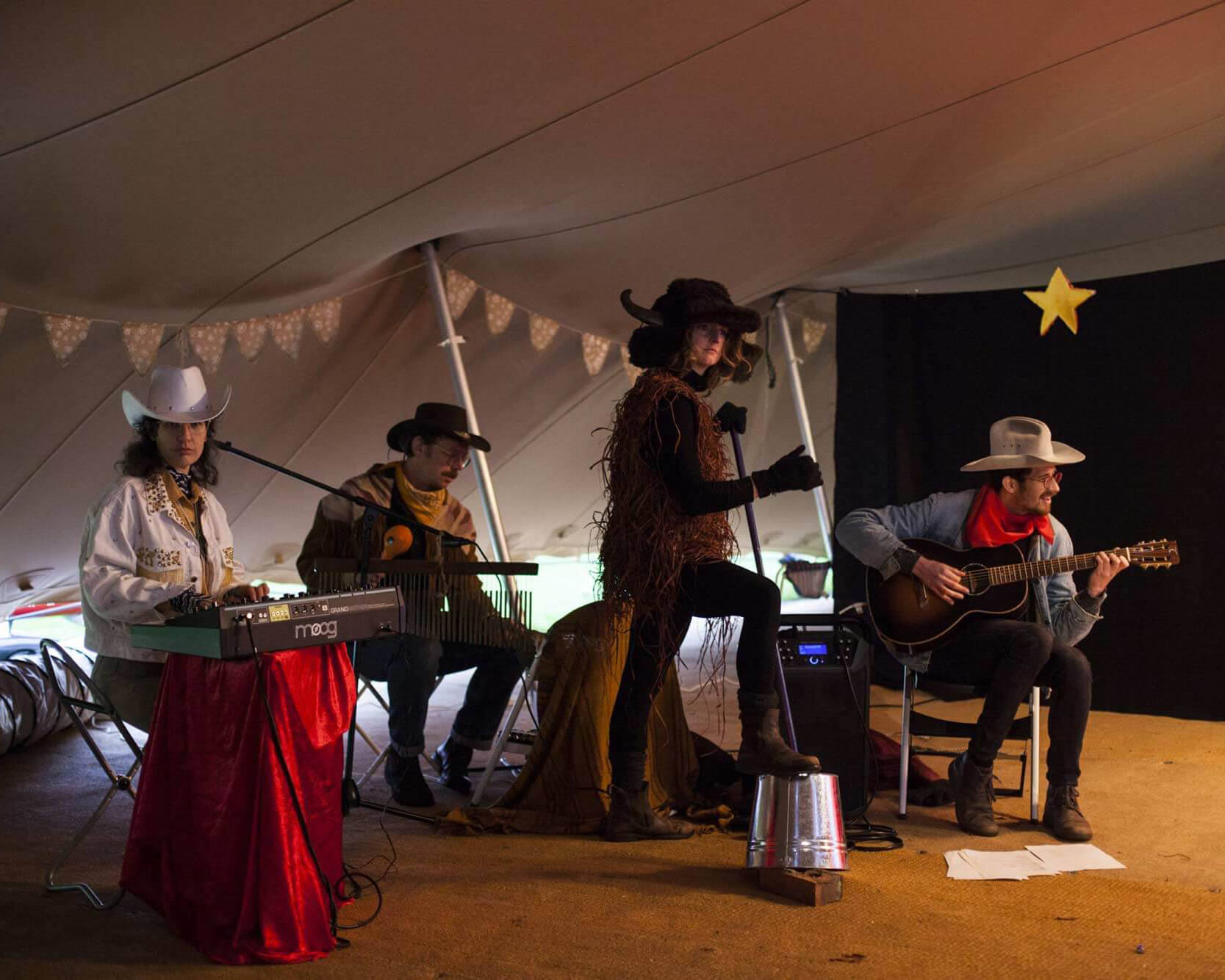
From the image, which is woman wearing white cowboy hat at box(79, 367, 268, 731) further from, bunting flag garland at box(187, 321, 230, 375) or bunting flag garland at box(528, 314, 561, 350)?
bunting flag garland at box(528, 314, 561, 350)

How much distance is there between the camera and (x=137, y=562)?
9.22ft

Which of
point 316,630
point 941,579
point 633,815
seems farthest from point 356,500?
point 941,579

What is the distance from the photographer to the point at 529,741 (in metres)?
3.61

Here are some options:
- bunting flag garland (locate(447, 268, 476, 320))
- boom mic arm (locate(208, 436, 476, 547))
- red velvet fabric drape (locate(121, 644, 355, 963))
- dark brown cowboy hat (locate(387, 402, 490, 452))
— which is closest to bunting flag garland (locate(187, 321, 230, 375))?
bunting flag garland (locate(447, 268, 476, 320))

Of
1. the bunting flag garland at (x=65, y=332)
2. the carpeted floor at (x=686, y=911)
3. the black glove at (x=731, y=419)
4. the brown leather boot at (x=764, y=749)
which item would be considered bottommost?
the carpeted floor at (x=686, y=911)

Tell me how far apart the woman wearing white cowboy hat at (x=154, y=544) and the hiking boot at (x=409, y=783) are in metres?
0.87

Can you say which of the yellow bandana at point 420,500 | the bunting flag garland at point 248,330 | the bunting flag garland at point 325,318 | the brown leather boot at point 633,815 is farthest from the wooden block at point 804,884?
the bunting flag garland at point 325,318

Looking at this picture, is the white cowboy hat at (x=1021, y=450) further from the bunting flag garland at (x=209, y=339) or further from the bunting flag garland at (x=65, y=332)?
the bunting flag garland at (x=65, y=332)

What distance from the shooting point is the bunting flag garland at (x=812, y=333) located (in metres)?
7.13

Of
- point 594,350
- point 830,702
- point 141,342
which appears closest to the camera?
point 830,702

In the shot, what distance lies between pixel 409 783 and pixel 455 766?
1.01ft

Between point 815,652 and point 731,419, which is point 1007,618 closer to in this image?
point 815,652

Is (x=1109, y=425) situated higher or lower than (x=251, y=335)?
lower

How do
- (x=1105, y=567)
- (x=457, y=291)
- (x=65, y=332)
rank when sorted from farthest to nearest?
(x=457, y=291) < (x=65, y=332) < (x=1105, y=567)
